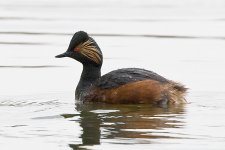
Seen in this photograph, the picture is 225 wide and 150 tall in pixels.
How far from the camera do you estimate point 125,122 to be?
1085cm

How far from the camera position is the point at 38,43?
18625 mm

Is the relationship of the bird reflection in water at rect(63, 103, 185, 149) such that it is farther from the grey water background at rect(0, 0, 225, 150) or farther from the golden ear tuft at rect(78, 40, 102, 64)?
the golden ear tuft at rect(78, 40, 102, 64)

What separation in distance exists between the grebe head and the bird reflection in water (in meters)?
0.87

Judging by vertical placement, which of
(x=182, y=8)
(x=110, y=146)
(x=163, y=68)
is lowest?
(x=110, y=146)

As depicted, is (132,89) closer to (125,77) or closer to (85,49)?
(125,77)

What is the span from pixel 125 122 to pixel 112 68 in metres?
5.04

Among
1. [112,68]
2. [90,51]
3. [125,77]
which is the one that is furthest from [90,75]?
[112,68]

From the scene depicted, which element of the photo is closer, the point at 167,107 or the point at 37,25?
the point at 167,107

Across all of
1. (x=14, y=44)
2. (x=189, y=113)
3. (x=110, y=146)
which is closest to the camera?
(x=110, y=146)

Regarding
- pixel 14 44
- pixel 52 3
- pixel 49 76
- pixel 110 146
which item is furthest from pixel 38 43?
pixel 110 146

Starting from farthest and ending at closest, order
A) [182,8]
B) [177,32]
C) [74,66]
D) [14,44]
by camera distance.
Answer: [182,8] → [177,32] → [14,44] → [74,66]

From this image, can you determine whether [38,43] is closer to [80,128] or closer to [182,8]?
[182,8]

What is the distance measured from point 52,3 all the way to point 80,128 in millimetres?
14920

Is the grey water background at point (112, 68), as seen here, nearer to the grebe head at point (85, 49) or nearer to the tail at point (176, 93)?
the tail at point (176, 93)
